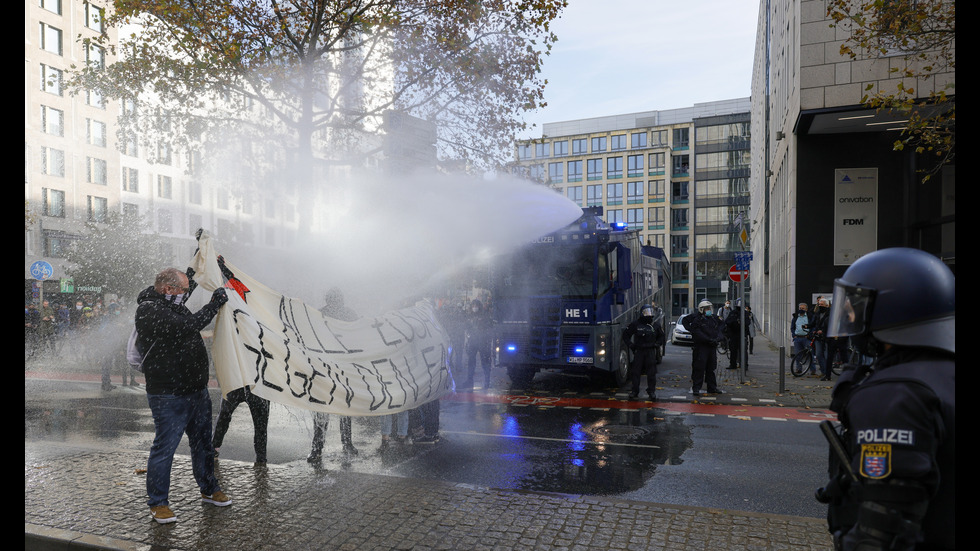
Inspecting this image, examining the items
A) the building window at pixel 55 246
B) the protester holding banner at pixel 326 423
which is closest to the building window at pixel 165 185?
the building window at pixel 55 246

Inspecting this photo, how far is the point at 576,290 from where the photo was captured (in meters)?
12.1

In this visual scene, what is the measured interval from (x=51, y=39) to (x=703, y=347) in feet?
47.6

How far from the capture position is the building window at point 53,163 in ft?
84.6

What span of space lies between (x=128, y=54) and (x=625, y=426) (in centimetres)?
1340

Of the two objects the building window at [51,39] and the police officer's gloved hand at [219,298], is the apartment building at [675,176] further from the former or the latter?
the police officer's gloved hand at [219,298]

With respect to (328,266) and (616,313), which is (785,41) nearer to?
(616,313)

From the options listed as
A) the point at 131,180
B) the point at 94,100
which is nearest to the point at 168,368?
the point at 94,100

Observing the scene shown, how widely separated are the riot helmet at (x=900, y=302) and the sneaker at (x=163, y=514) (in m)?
4.86

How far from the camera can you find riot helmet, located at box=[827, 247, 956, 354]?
2146mm

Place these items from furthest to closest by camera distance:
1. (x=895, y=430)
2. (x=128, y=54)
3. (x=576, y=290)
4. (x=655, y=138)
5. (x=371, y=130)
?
(x=655, y=138) < (x=371, y=130) < (x=128, y=54) < (x=576, y=290) < (x=895, y=430)

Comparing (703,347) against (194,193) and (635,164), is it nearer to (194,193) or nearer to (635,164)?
(194,193)

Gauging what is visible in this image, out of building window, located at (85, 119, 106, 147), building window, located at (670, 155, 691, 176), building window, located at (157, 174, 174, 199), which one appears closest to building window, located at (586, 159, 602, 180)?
building window, located at (670, 155, 691, 176)

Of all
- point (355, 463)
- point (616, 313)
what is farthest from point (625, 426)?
point (355, 463)
